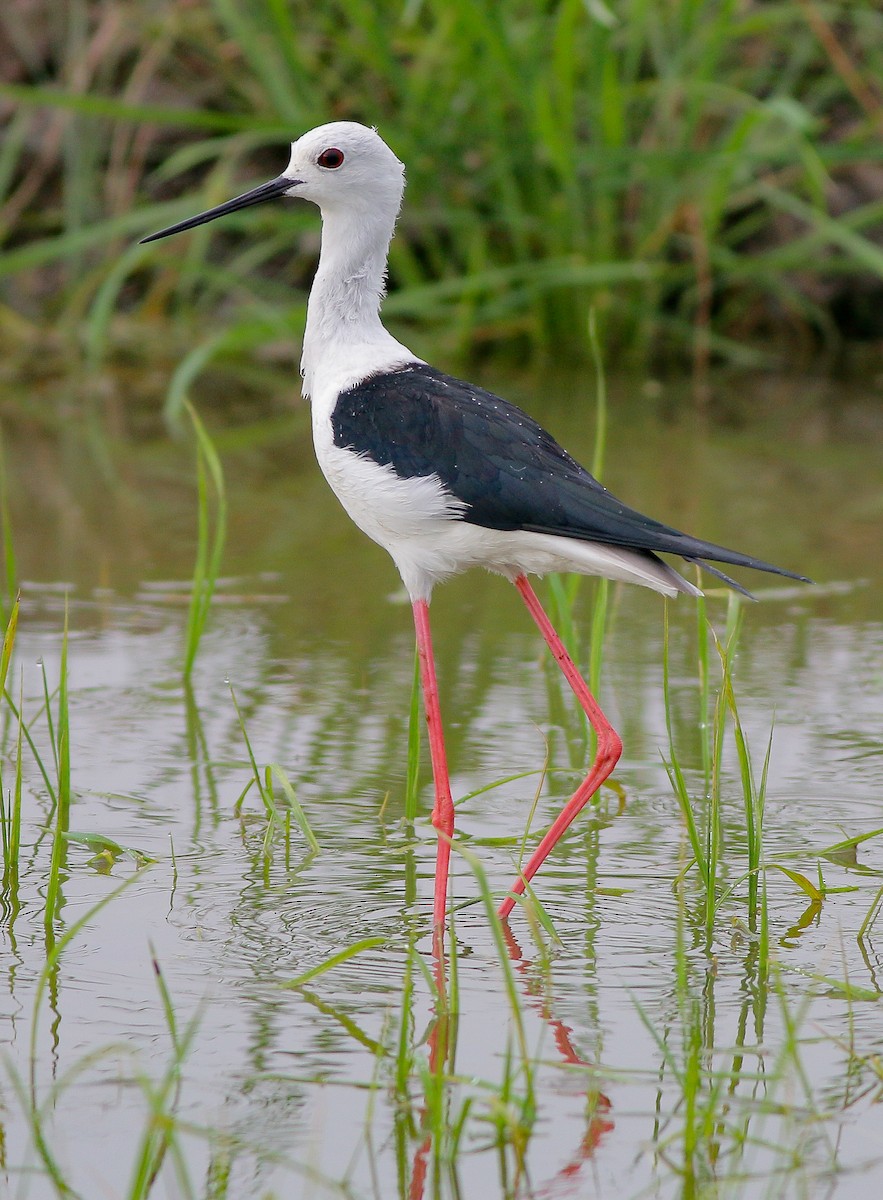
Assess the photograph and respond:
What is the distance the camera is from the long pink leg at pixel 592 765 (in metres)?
3.71

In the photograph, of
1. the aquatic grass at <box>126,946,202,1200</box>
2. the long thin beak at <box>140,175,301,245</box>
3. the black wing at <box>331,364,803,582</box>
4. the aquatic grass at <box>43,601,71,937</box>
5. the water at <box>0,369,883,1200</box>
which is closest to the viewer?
the aquatic grass at <box>126,946,202,1200</box>

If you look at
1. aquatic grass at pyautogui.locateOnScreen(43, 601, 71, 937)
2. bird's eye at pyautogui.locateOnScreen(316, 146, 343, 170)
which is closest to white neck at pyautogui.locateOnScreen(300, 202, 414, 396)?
bird's eye at pyautogui.locateOnScreen(316, 146, 343, 170)

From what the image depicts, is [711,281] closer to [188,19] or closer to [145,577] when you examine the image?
[188,19]

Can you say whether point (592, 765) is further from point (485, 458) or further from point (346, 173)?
point (346, 173)

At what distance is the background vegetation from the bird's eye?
261 cm

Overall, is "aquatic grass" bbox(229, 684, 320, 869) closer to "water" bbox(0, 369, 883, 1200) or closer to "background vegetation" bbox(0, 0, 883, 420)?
"water" bbox(0, 369, 883, 1200)

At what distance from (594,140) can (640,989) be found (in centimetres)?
575

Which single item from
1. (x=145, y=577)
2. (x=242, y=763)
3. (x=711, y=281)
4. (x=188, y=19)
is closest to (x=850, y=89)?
(x=711, y=281)

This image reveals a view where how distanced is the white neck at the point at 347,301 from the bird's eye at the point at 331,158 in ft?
0.35

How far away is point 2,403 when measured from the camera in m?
8.35

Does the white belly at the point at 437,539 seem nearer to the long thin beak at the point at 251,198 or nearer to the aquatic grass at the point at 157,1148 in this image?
the long thin beak at the point at 251,198

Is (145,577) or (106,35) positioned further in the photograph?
(106,35)

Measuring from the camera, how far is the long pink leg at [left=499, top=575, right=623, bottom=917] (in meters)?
3.71

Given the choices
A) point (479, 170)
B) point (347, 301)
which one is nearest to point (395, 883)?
point (347, 301)
